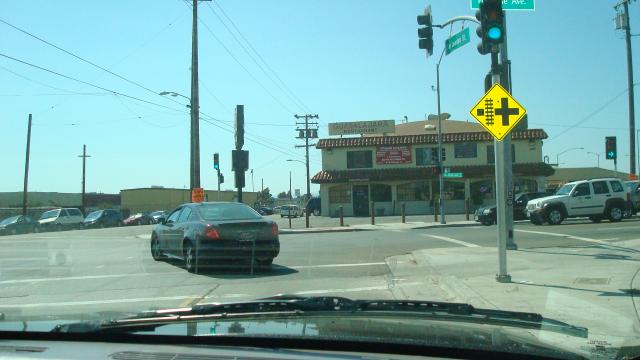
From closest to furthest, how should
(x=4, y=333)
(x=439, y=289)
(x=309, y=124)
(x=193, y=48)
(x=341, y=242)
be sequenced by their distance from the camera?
(x=4, y=333)
(x=439, y=289)
(x=341, y=242)
(x=193, y=48)
(x=309, y=124)

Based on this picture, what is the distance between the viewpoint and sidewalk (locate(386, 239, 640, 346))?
24.3 feet

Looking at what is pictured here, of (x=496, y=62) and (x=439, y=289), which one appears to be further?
(x=496, y=62)

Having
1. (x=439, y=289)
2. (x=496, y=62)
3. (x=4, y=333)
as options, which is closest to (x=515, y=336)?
(x=4, y=333)

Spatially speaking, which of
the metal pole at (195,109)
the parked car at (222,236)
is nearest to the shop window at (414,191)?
the metal pole at (195,109)

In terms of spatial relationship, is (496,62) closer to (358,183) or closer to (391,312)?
(391,312)

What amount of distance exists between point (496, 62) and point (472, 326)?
8.87 m

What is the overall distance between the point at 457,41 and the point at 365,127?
3892cm

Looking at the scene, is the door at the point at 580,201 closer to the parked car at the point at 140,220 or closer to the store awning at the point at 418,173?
the store awning at the point at 418,173

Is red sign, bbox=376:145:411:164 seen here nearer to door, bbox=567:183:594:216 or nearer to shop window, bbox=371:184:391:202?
shop window, bbox=371:184:391:202

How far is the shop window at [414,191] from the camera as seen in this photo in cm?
4903

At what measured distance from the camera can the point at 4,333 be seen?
3.74m

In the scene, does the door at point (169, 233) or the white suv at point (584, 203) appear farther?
the white suv at point (584, 203)

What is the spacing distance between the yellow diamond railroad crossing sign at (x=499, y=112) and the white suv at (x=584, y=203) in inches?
638

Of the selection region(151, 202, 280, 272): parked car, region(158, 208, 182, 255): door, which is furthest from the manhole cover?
region(158, 208, 182, 255): door
